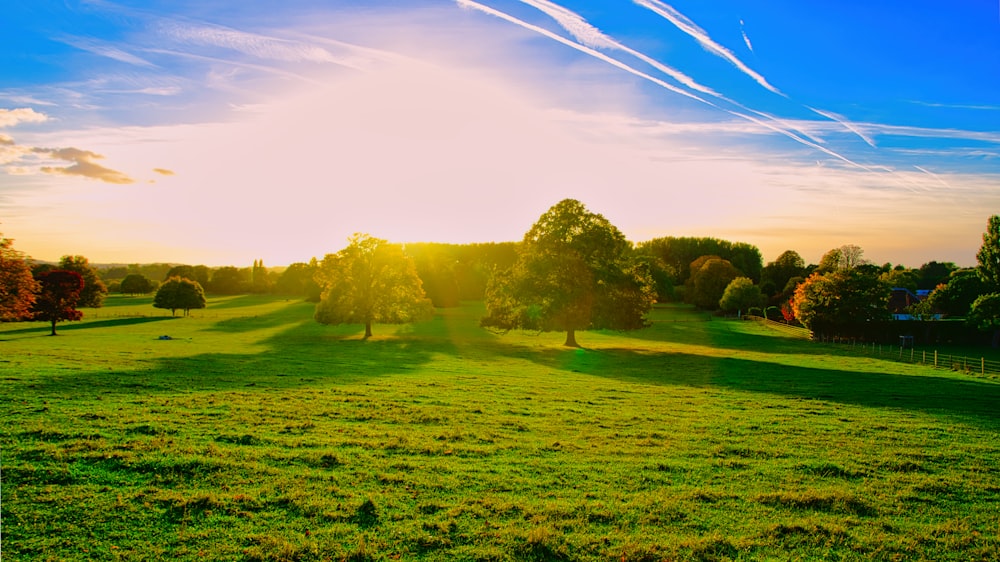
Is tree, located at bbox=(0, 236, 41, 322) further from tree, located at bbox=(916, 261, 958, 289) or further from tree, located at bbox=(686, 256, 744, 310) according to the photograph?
tree, located at bbox=(916, 261, 958, 289)

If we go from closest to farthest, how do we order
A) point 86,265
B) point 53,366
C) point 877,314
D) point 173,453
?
point 173,453 → point 53,366 → point 877,314 → point 86,265

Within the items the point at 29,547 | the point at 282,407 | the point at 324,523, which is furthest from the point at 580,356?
the point at 29,547

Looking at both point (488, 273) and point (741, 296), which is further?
point (488, 273)

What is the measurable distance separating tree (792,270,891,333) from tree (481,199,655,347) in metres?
27.2

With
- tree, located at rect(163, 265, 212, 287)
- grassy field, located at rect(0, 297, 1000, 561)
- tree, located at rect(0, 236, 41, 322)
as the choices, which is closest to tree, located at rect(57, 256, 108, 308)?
tree, located at rect(163, 265, 212, 287)

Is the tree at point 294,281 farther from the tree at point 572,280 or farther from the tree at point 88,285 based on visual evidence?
the tree at point 572,280

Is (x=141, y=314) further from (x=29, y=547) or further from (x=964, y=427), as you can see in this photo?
(x=964, y=427)

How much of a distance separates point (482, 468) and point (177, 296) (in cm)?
9660

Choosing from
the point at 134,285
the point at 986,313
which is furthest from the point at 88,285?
the point at 986,313

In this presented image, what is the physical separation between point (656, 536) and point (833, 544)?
3346 mm

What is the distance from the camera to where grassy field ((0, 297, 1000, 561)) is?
936 centimetres

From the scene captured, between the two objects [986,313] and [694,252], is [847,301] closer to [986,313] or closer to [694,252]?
[986,313]

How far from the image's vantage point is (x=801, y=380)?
103 feet

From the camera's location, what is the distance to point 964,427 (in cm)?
1947
